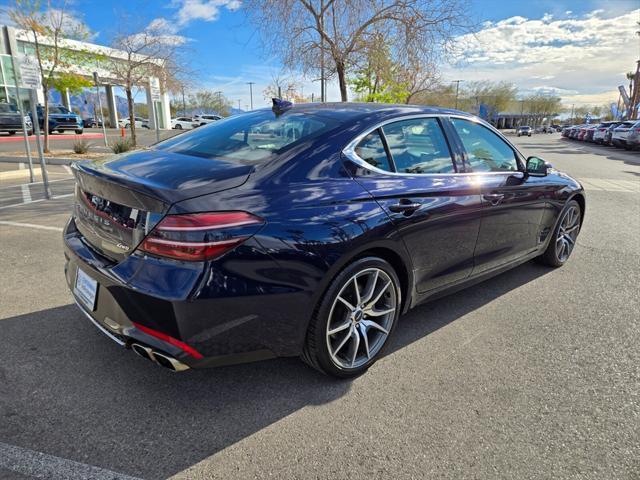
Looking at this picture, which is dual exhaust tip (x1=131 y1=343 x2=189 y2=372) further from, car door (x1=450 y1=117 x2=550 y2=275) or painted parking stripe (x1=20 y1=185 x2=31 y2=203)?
painted parking stripe (x1=20 y1=185 x2=31 y2=203)

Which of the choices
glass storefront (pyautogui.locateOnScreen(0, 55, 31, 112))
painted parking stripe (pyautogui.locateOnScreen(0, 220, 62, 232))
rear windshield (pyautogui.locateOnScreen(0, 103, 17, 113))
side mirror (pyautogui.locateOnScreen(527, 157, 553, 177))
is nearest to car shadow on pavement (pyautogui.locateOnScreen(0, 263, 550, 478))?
side mirror (pyautogui.locateOnScreen(527, 157, 553, 177))

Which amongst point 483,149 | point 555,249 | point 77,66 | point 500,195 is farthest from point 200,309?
point 77,66

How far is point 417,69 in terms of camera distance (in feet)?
38.3

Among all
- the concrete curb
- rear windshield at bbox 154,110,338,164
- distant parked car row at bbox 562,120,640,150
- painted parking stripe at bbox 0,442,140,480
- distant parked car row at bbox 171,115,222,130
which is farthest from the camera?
distant parked car row at bbox 171,115,222,130

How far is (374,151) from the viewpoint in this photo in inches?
105

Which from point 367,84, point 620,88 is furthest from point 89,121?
point 620,88

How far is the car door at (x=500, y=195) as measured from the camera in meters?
3.29

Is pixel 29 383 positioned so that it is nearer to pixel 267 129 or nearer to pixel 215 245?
pixel 215 245

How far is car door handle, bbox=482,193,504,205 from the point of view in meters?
3.26

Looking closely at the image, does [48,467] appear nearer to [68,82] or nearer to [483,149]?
[483,149]

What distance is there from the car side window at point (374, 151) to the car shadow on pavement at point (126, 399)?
1278 millimetres

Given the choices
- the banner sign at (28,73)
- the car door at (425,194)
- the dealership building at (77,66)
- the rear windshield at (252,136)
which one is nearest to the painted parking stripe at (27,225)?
the rear windshield at (252,136)

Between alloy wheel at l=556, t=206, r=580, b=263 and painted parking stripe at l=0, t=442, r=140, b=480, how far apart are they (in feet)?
14.4

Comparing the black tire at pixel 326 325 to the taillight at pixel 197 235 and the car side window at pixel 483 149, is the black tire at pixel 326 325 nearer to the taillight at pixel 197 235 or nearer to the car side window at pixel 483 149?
the taillight at pixel 197 235
